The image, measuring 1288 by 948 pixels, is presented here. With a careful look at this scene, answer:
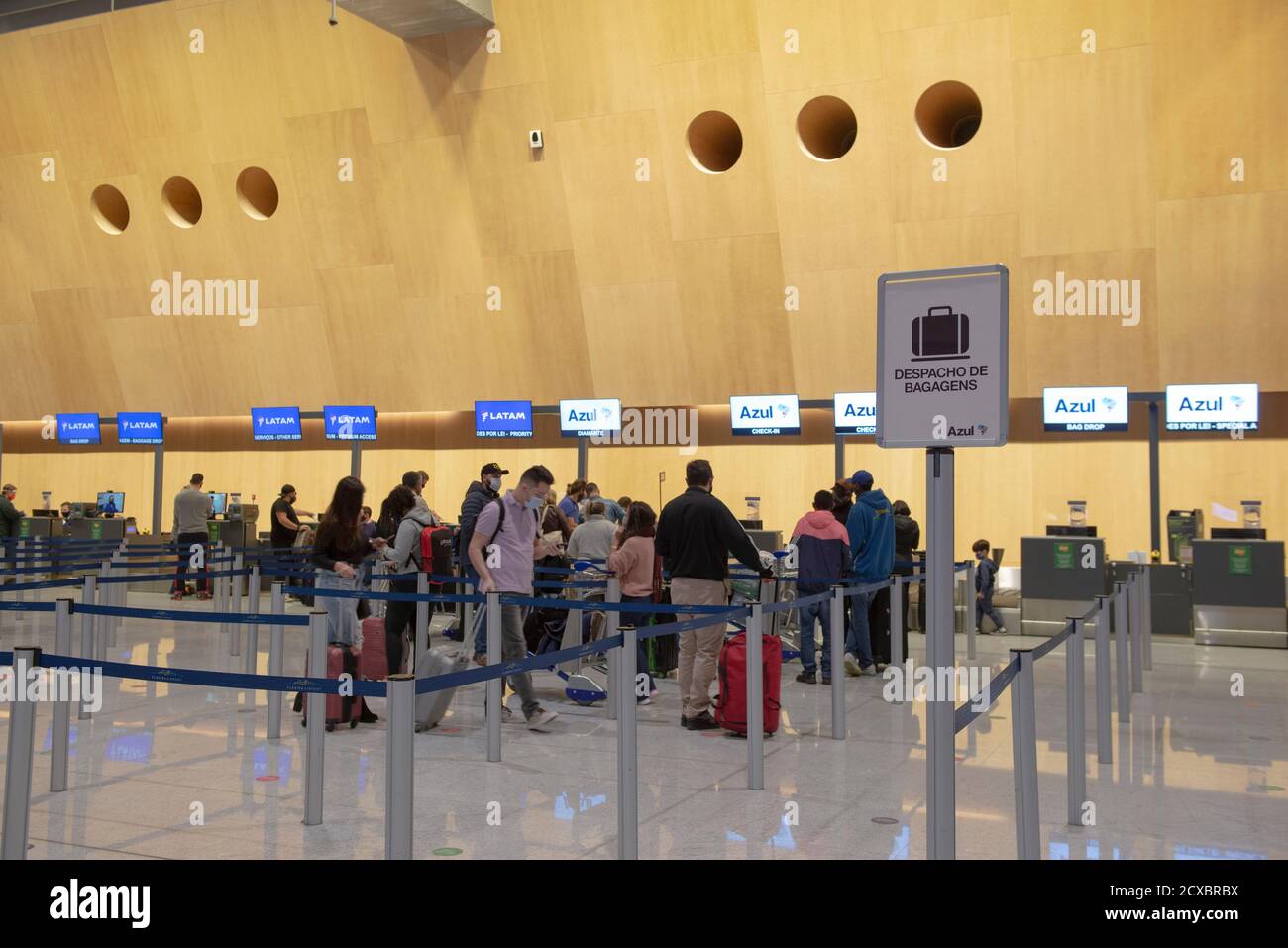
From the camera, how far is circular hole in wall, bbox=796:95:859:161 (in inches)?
650

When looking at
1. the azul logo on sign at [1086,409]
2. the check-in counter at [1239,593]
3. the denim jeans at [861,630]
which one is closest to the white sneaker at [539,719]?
the denim jeans at [861,630]

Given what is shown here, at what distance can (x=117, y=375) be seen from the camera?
22.5 metres

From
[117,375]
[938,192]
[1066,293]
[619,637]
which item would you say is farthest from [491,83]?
[619,637]

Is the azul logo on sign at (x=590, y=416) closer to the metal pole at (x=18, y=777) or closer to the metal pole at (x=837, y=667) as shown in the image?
the metal pole at (x=837, y=667)

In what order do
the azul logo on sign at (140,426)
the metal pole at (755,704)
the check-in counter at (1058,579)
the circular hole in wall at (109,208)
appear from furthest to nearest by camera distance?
the azul logo on sign at (140,426), the circular hole in wall at (109,208), the check-in counter at (1058,579), the metal pole at (755,704)

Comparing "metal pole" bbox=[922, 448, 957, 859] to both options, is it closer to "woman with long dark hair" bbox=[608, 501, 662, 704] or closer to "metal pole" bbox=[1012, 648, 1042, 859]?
"metal pole" bbox=[1012, 648, 1042, 859]

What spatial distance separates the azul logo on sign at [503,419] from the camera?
1920cm

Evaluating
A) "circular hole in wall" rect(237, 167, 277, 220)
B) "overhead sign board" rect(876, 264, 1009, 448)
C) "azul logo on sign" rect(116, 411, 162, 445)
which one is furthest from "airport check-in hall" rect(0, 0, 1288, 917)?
"azul logo on sign" rect(116, 411, 162, 445)

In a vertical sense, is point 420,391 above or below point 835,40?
below

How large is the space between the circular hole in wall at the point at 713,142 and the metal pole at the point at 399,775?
45.8 ft

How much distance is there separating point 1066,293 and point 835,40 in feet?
15.1

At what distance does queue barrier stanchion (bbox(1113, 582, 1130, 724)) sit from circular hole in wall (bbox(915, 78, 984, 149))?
8618 millimetres

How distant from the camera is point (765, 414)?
17.7 m

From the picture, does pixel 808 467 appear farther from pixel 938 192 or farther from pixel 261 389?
pixel 261 389
